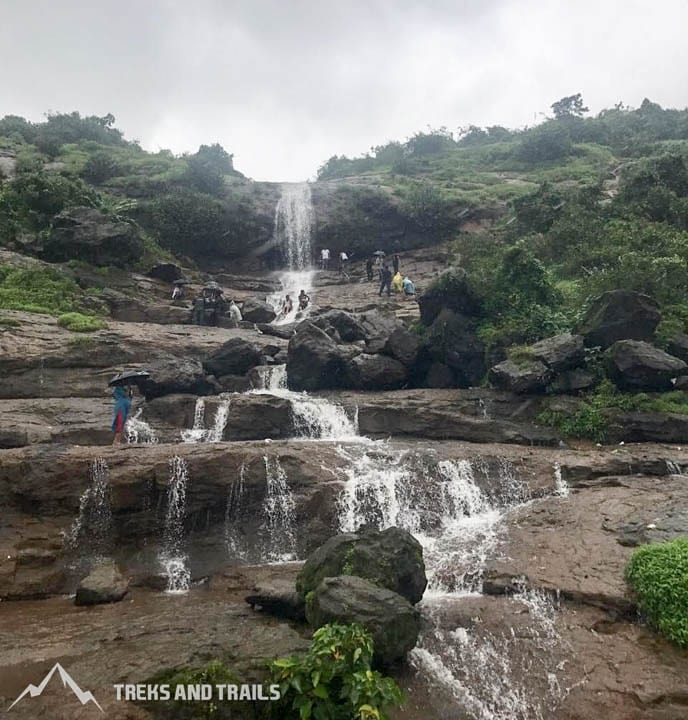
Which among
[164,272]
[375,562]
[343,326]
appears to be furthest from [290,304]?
[375,562]

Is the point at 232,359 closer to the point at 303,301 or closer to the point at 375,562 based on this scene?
the point at 303,301

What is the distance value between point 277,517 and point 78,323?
11542mm

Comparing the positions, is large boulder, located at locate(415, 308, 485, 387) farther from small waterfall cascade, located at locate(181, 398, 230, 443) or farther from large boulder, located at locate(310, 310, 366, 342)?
small waterfall cascade, located at locate(181, 398, 230, 443)

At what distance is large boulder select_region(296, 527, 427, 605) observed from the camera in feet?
25.7

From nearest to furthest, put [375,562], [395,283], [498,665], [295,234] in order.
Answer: [498,665] < [375,562] < [395,283] < [295,234]

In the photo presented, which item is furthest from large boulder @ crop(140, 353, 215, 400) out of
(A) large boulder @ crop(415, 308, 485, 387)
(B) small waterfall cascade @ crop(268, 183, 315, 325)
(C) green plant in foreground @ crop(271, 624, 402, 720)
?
(B) small waterfall cascade @ crop(268, 183, 315, 325)

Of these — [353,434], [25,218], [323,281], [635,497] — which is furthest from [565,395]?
[25,218]

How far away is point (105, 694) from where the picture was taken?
19.0 feet

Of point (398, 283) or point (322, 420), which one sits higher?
Result: point (398, 283)

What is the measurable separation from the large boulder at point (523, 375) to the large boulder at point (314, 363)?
5074 mm

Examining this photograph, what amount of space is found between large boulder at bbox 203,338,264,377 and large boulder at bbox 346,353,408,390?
3.36 m

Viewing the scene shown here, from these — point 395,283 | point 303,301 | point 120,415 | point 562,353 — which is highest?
point 395,283

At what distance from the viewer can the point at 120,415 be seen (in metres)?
13.8

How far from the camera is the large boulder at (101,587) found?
361 inches
